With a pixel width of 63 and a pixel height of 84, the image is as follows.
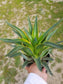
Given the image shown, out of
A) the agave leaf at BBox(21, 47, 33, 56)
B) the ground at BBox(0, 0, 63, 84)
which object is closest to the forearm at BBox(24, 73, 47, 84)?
the agave leaf at BBox(21, 47, 33, 56)

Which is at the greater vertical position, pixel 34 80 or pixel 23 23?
pixel 23 23

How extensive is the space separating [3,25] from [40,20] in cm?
58

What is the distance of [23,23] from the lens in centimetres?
167

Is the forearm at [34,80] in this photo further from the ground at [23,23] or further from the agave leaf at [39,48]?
the ground at [23,23]

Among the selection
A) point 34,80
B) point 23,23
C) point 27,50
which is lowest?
point 34,80

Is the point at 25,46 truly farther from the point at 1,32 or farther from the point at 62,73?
the point at 1,32

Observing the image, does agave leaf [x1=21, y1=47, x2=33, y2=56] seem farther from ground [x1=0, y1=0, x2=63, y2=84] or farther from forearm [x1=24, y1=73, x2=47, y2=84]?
ground [x1=0, y1=0, x2=63, y2=84]

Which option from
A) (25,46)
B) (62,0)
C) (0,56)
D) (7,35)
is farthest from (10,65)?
(62,0)

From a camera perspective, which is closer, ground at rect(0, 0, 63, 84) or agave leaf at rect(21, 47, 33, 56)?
agave leaf at rect(21, 47, 33, 56)

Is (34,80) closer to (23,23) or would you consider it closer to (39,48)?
(39,48)

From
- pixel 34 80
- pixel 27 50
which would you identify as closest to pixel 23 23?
pixel 27 50

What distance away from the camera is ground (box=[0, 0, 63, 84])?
125 centimetres

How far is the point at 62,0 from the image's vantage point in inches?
69.9

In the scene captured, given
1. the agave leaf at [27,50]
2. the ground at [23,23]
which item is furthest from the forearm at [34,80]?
the ground at [23,23]
